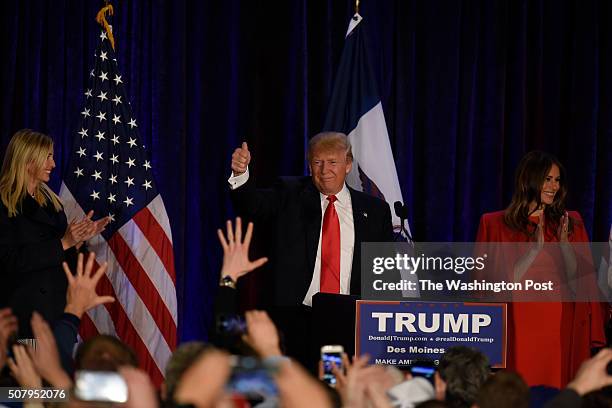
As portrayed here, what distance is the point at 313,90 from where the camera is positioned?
6320 mm

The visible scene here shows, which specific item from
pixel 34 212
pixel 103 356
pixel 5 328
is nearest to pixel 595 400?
pixel 103 356

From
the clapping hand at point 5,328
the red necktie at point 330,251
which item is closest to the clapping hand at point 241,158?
the red necktie at point 330,251

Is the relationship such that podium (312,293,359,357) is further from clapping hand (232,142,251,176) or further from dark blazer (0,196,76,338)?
dark blazer (0,196,76,338)

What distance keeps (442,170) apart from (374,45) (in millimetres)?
965

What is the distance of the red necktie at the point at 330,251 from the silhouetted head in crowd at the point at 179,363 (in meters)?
2.46

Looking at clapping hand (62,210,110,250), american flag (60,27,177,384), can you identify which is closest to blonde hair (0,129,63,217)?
clapping hand (62,210,110,250)

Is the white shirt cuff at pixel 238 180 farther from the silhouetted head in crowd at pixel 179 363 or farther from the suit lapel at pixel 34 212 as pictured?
the silhouetted head in crowd at pixel 179 363

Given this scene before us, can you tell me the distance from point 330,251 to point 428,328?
98 cm

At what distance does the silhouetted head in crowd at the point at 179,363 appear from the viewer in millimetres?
2211

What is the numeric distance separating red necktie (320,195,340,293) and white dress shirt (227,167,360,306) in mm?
21

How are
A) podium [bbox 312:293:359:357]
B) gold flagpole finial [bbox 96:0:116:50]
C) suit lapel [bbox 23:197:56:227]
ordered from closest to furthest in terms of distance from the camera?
podium [bbox 312:293:359:357]
suit lapel [bbox 23:197:56:227]
gold flagpole finial [bbox 96:0:116:50]

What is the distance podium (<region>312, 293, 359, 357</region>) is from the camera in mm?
4211

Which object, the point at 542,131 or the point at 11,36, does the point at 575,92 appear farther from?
the point at 11,36

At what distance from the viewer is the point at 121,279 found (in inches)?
216
